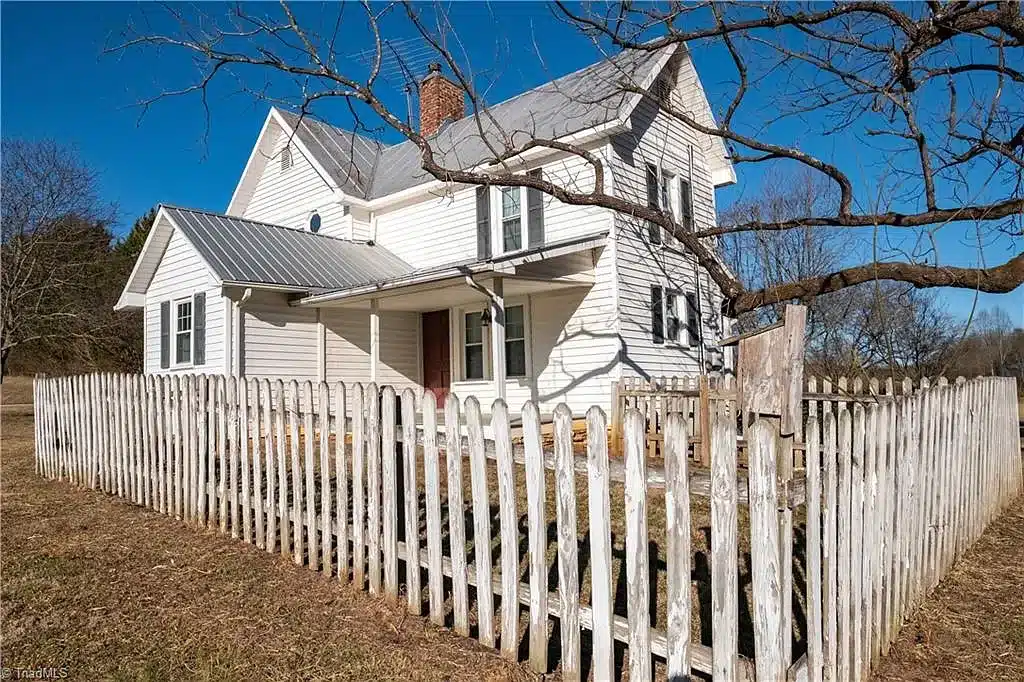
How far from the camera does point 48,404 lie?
8.90 m

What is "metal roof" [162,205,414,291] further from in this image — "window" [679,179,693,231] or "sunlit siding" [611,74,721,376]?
"window" [679,179,693,231]

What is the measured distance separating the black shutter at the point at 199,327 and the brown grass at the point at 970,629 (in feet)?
41.0

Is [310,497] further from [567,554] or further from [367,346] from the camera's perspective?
[367,346]

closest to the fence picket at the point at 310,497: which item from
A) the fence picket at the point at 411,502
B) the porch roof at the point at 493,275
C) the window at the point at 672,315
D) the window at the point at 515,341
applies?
the fence picket at the point at 411,502

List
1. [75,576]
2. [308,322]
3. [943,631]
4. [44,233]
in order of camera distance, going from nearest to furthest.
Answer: [943,631], [75,576], [308,322], [44,233]

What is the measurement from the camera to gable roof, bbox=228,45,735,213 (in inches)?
502

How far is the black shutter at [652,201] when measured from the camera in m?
13.4

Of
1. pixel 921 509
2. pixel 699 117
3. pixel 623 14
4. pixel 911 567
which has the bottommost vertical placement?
pixel 911 567

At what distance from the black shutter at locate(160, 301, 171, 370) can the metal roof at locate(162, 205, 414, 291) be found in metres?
2.02

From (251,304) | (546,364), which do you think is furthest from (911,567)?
(251,304)

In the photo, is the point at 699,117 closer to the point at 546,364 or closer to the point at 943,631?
the point at 546,364

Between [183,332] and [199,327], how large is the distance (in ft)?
2.55

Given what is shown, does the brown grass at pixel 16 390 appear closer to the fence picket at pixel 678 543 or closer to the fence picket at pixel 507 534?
the fence picket at pixel 507 534

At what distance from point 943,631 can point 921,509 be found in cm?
69
